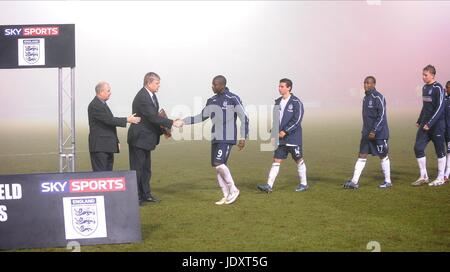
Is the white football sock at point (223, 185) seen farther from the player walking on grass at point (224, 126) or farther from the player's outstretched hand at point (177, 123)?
the player's outstretched hand at point (177, 123)

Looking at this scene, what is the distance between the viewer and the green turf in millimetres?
6027

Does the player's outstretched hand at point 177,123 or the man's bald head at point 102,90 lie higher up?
the man's bald head at point 102,90

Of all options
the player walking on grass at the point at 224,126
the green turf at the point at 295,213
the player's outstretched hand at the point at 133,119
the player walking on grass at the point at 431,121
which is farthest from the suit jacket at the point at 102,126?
the player walking on grass at the point at 431,121

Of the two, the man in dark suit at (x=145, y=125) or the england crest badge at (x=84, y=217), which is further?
the man in dark suit at (x=145, y=125)

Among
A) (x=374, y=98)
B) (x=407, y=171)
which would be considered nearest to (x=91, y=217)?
(x=374, y=98)

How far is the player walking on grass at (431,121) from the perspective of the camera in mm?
9367

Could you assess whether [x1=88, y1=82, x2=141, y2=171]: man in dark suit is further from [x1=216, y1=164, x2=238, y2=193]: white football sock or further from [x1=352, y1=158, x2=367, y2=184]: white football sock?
[x1=352, y1=158, x2=367, y2=184]: white football sock

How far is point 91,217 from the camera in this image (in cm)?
588

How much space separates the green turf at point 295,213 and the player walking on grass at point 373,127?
1.70 feet

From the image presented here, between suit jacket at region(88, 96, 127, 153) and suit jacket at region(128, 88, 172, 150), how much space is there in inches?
15.9

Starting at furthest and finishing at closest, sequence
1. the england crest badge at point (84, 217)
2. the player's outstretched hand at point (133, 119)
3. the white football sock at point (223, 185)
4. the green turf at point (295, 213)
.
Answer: the white football sock at point (223, 185) → the player's outstretched hand at point (133, 119) → the green turf at point (295, 213) → the england crest badge at point (84, 217)

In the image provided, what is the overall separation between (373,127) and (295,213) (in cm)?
268

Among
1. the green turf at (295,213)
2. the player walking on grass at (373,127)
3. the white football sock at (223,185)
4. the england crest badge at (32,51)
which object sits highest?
the england crest badge at (32,51)

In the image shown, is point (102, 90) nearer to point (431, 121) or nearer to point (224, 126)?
point (224, 126)
